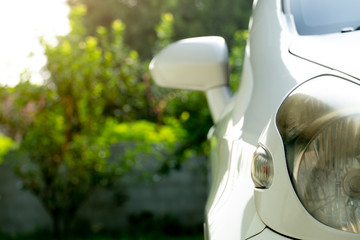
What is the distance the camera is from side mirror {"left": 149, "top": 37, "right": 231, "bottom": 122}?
202cm

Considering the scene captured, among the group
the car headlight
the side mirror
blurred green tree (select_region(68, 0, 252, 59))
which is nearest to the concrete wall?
the side mirror

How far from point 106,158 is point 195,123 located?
1199 mm

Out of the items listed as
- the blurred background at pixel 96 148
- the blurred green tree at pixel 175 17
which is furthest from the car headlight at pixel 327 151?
the blurred green tree at pixel 175 17

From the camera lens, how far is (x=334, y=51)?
109 cm

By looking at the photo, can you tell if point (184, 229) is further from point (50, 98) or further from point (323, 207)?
point (323, 207)

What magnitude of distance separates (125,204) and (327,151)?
6.17m

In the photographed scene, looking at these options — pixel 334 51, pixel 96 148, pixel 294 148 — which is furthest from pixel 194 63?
pixel 96 148

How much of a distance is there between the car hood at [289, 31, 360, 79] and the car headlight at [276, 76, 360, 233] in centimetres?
4

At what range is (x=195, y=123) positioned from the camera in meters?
6.55

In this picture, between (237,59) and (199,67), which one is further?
(237,59)

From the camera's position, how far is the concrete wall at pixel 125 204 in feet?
22.8

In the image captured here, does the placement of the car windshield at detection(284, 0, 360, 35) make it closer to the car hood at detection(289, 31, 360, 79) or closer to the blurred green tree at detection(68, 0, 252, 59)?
the car hood at detection(289, 31, 360, 79)

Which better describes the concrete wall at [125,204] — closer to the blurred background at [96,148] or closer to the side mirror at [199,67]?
the blurred background at [96,148]

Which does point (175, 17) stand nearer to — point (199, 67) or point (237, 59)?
point (237, 59)
